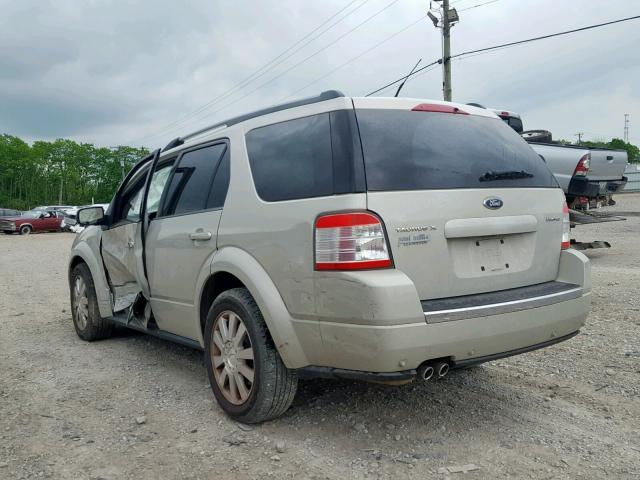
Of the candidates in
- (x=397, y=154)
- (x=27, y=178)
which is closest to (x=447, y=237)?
(x=397, y=154)

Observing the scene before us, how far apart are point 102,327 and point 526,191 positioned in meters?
4.17

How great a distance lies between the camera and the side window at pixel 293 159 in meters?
2.98

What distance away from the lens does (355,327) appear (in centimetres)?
272

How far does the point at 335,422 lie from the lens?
342cm

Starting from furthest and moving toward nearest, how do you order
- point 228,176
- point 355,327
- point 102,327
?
point 102,327 < point 228,176 < point 355,327

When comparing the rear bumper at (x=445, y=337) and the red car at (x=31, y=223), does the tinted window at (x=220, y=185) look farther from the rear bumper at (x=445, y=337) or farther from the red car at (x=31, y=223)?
the red car at (x=31, y=223)

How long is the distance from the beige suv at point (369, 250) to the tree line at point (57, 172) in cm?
10094

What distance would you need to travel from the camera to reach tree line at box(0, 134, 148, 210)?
103375 millimetres

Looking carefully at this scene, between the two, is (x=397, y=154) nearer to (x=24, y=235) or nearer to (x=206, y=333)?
(x=206, y=333)

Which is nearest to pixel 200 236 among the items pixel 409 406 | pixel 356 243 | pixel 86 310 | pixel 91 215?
pixel 356 243

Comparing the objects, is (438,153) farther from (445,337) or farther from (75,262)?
(75,262)

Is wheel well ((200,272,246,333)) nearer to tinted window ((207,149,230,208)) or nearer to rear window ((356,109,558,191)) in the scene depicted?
tinted window ((207,149,230,208))

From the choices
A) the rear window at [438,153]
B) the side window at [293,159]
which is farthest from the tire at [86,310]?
the rear window at [438,153]

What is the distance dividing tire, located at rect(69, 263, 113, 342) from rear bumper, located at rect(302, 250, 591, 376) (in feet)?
10.8
